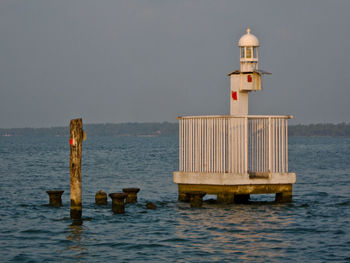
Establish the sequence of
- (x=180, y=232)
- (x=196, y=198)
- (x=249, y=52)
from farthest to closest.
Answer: (x=249, y=52) → (x=196, y=198) → (x=180, y=232)

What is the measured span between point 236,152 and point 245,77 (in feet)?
11.8

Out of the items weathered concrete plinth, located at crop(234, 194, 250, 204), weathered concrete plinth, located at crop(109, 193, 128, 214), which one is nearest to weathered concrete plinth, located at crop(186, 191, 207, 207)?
weathered concrete plinth, located at crop(234, 194, 250, 204)

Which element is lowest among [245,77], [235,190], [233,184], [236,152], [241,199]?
[241,199]

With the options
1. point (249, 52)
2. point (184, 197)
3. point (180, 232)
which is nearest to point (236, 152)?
point (184, 197)

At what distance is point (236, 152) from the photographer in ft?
86.6

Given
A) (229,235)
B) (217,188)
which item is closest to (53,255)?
(229,235)

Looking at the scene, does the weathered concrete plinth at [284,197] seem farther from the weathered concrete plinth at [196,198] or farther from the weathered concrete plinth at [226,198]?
the weathered concrete plinth at [196,198]

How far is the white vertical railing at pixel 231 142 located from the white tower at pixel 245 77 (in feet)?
5.23

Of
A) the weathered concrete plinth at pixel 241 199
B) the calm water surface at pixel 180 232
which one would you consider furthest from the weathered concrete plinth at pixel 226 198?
the weathered concrete plinth at pixel 241 199

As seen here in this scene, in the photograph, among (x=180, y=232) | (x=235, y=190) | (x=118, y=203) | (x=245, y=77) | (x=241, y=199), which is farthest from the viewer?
(x=241, y=199)

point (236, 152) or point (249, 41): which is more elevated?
point (249, 41)

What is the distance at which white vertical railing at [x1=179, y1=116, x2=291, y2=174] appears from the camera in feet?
86.8

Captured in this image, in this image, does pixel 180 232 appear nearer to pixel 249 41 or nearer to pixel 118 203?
pixel 118 203

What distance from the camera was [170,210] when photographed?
92.2 ft
